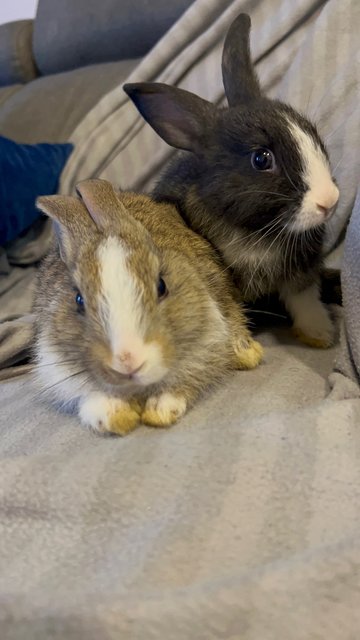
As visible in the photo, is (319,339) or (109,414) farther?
(319,339)

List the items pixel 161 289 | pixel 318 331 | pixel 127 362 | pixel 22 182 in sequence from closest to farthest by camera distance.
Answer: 1. pixel 127 362
2. pixel 161 289
3. pixel 318 331
4. pixel 22 182

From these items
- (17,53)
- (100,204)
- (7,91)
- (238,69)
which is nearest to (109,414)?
(100,204)

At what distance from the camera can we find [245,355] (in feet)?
3.23

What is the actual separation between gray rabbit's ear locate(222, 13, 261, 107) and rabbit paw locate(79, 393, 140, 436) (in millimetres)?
581

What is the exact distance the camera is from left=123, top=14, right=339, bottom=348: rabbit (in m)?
0.98

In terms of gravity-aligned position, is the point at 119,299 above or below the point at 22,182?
above

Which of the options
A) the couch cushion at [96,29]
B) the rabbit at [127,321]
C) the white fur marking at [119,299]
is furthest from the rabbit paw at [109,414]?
the couch cushion at [96,29]

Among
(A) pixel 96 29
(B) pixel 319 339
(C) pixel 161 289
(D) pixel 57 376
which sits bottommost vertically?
(B) pixel 319 339

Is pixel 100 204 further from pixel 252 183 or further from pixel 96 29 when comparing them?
pixel 96 29

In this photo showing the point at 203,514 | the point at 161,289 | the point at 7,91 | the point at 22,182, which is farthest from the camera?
the point at 7,91

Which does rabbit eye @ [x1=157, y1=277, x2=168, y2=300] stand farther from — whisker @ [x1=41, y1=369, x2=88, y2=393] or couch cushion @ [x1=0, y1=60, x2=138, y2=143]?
couch cushion @ [x1=0, y1=60, x2=138, y2=143]

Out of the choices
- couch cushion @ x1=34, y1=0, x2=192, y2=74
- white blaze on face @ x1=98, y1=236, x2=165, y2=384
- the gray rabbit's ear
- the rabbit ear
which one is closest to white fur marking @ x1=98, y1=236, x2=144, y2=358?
white blaze on face @ x1=98, y1=236, x2=165, y2=384

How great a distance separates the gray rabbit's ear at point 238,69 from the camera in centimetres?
113

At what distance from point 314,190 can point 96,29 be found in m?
1.68
